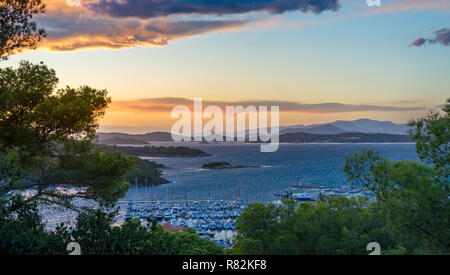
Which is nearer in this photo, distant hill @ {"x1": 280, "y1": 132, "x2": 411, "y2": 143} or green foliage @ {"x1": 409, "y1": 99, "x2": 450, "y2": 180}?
green foliage @ {"x1": 409, "y1": 99, "x2": 450, "y2": 180}

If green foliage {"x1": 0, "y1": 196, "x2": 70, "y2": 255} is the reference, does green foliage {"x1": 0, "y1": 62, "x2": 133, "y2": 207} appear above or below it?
above

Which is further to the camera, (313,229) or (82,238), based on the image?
(313,229)

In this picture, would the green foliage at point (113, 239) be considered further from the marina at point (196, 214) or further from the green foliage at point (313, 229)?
the marina at point (196, 214)

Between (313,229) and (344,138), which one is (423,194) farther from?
Result: (344,138)

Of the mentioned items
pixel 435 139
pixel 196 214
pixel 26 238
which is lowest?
pixel 196 214

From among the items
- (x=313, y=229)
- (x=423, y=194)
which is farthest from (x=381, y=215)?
(x=313, y=229)

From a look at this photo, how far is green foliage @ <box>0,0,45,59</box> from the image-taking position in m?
7.07

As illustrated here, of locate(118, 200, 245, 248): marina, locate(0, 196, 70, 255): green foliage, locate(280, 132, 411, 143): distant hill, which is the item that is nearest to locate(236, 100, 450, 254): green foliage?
locate(0, 196, 70, 255): green foliage

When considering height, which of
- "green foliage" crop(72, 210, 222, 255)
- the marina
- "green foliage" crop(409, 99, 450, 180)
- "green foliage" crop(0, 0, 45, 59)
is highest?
"green foliage" crop(0, 0, 45, 59)

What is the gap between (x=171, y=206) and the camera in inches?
1601

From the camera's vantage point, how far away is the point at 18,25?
7184mm

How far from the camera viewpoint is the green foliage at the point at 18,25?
707cm

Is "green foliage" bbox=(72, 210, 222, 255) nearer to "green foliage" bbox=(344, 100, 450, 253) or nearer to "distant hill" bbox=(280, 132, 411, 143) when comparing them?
"green foliage" bbox=(344, 100, 450, 253)

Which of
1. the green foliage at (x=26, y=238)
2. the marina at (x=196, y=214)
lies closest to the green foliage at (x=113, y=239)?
the green foliage at (x=26, y=238)
